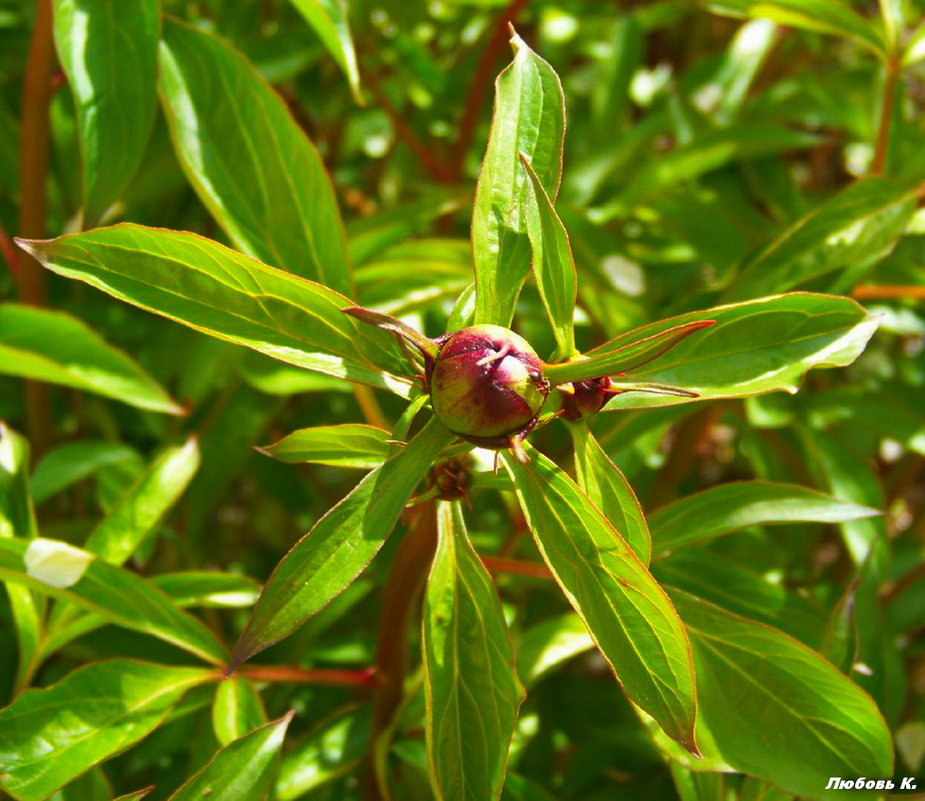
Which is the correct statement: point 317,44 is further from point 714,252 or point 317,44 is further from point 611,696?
point 611,696

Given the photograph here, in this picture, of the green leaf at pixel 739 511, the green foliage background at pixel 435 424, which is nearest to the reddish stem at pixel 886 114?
the green foliage background at pixel 435 424

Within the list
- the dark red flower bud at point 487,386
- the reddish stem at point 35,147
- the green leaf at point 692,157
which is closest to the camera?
the dark red flower bud at point 487,386

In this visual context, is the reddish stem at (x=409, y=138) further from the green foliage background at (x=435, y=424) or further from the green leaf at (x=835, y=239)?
the green leaf at (x=835, y=239)

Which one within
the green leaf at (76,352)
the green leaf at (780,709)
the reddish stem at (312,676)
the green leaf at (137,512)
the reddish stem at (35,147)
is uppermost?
the reddish stem at (35,147)

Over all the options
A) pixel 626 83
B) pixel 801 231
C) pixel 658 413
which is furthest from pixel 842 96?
pixel 658 413

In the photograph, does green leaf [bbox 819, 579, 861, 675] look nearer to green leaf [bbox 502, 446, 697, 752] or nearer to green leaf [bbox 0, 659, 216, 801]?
green leaf [bbox 502, 446, 697, 752]

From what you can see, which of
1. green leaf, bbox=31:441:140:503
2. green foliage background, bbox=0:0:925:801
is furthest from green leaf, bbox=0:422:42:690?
green leaf, bbox=31:441:140:503

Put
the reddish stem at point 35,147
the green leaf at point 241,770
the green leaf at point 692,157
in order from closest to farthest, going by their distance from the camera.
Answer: the green leaf at point 241,770
the reddish stem at point 35,147
the green leaf at point 692,157
